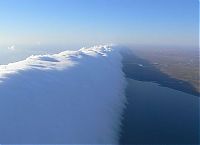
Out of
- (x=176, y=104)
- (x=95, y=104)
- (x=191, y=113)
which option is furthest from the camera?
(x=176, y=104)

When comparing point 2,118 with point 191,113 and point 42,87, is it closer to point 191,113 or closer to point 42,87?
point 42,87

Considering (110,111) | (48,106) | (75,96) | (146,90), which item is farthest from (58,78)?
(146,90)

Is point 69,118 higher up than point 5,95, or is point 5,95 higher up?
point 5,95

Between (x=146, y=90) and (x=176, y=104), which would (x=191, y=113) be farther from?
(x=146, y=90)

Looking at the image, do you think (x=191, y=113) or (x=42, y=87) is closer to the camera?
(x=42, y=87)

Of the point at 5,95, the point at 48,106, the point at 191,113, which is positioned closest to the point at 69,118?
the point at 48,106

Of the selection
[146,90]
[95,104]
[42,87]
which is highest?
[42,87]

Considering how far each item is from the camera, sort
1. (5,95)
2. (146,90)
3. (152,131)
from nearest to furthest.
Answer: (5,95) → (152,131) → (146,90)
